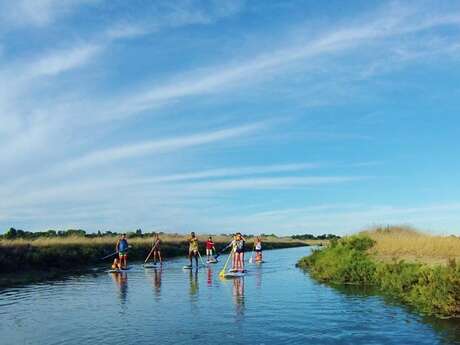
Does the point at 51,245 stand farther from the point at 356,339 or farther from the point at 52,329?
the point at 356,339

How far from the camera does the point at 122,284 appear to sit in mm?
31156

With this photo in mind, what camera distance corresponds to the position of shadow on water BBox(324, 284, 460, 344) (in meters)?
15.6

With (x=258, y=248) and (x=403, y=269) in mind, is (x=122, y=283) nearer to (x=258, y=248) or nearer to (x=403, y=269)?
(x=403, y=269)

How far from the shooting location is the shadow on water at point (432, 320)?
15.6 m

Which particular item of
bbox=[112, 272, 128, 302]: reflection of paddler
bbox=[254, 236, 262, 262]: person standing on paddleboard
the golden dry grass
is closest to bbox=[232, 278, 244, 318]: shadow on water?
bbox=[112, 272, 128, 302]: reflection of paddler

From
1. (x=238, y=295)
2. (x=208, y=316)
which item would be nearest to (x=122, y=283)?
(x=238, y=295)

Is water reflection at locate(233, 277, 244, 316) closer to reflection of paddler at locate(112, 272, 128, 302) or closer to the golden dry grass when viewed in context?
reflection of paddler at locate(112, 272, 128, 302)

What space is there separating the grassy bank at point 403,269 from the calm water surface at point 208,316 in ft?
3.77

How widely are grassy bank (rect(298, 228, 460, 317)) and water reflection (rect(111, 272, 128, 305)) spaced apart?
1106 centimetres

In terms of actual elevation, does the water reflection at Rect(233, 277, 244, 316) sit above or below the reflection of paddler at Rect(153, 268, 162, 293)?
below

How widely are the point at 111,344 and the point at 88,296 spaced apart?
11.1 meters

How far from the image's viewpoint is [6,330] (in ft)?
57.6

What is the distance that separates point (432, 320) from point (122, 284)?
58.5 feet

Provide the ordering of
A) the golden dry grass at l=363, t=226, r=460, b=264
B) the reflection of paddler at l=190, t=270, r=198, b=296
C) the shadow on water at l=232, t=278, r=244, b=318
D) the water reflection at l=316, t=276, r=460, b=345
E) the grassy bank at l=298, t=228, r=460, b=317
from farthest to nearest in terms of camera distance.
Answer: the golden dry grass at l=363, t=226, r=460, b=264 < the reflection of paddler at l=190, t=270, r=198, b=296 < the shadow on water at l=232, t=278, r=244, b=318 < the grassy bank at l=298, t=228, r=460, b=317 < the water reflection at l=316, t=276, r=460, b=345
